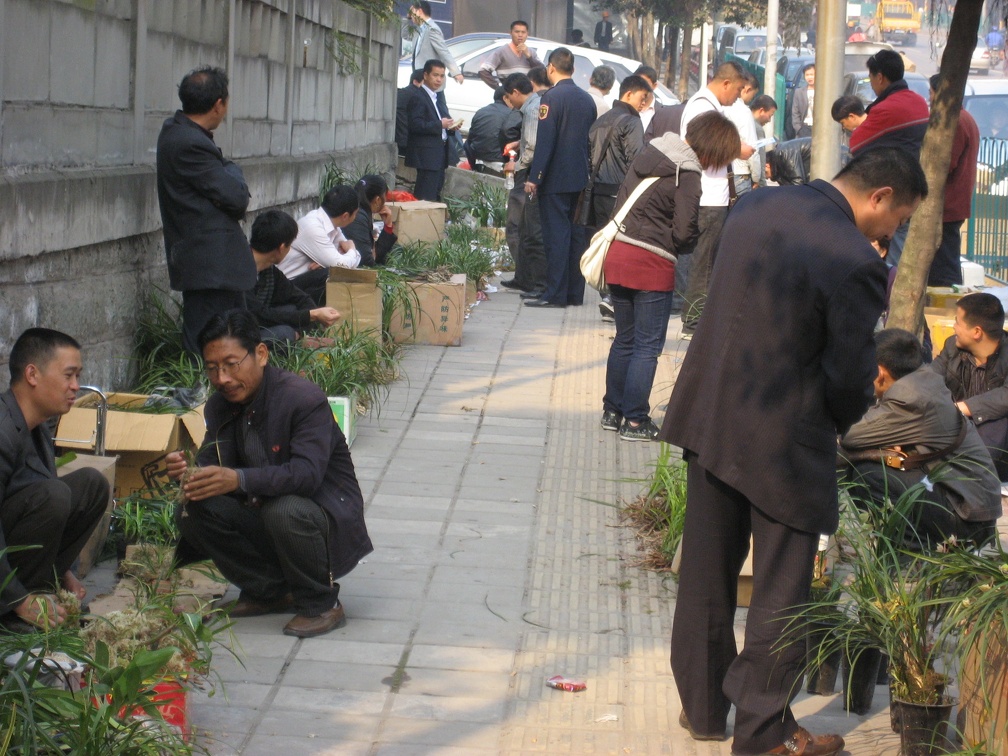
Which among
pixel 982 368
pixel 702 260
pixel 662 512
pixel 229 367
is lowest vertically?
pixel 662 512

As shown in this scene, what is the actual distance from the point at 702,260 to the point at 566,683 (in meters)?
6.08

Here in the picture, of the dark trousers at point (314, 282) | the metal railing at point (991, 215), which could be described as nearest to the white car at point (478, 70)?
the metal railing at point (991, 215)

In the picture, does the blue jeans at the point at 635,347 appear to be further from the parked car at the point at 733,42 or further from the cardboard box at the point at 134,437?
the parked car at the point at 733,42

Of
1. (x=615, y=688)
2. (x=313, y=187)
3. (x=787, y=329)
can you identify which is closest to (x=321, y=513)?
(x=615, y=688)

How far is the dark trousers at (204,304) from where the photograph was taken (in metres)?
6.77

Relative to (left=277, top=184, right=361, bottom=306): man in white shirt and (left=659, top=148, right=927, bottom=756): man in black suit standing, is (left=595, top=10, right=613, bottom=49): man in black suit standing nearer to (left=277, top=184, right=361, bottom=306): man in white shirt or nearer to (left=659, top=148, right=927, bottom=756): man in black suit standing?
(left=277, top=184, right=361, bottom=306): man in white shirt

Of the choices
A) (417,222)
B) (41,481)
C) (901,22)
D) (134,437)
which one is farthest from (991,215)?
→ (901,22)

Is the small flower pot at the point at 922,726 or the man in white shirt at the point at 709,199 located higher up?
the man in white shirt at the point at 709,199

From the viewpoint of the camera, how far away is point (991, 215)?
13.0 meters

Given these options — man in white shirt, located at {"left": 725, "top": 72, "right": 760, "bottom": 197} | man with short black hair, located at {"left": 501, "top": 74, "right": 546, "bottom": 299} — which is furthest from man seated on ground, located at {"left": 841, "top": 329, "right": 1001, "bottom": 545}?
man with short black hair, located at {"left": 501, "top": 74, "right": 546, "bottom": 299}

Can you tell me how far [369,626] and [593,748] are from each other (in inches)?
46.3

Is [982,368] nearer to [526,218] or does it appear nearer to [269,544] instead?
[269,544]

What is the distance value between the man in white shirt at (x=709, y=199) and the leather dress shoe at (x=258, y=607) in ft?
16.2

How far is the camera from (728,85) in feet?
30.6
